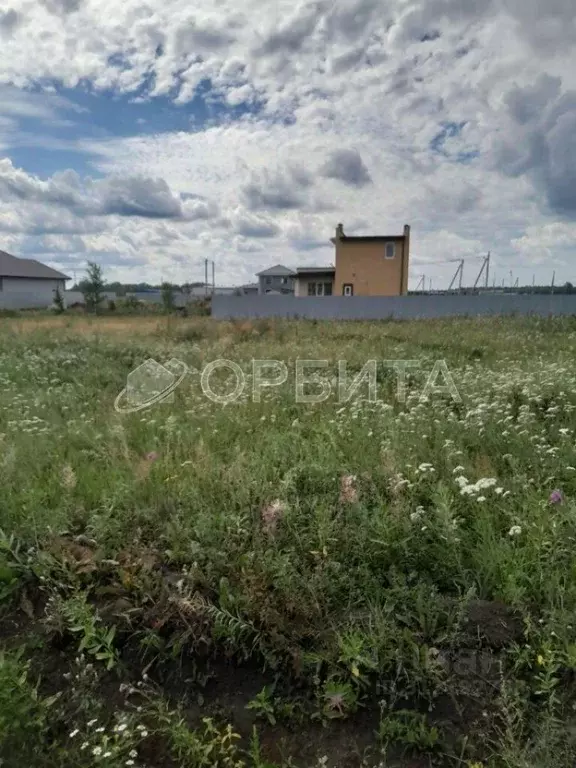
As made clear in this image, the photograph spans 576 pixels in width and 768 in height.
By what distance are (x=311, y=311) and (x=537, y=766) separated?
68.1 ft

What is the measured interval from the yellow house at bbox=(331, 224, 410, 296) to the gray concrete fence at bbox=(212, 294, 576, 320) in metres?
8.60

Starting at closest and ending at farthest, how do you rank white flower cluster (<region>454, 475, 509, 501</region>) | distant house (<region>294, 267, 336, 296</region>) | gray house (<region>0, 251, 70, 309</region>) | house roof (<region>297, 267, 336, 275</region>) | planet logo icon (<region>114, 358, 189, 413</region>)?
1. white flower cluster (<region>454, 475, 509, 501</region>)
2. planet logo icon (<region>114, 358, 189, 413</region>)
3. house roof (<region>297, 267, 336, 275</region>)
4. distant house (<region>294, 267, 336, 296</region>)
5. gray house (<region>0, 251, 70, 309</region>)

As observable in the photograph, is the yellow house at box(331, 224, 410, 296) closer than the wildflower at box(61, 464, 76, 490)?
No

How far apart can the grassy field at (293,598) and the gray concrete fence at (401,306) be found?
686 inches

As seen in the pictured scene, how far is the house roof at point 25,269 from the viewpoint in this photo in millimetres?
42875

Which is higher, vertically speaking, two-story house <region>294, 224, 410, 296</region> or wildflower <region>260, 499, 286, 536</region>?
two-story house <region>294, 224, 410, 296</region>

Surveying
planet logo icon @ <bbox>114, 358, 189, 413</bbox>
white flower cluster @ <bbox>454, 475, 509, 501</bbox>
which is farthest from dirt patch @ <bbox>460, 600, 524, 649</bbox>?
planet logo icon @ <bbox>114, 358, 189, 413</bbox>

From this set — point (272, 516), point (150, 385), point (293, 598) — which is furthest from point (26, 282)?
point (293, 598)

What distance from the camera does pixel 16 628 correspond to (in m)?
2.15

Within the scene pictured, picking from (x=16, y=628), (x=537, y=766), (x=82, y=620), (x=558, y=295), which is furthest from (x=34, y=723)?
(x=558, y=295)

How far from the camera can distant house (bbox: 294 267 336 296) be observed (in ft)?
112

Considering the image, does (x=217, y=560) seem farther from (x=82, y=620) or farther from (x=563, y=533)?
(x=563, y=533)

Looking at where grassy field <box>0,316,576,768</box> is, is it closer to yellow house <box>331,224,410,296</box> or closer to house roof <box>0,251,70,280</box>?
yellow house <box>331,224,410,296</box>

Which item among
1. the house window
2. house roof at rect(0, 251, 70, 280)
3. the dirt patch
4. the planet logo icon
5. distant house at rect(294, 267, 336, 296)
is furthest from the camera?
house roof at rect(0, 251, 70, 280)
